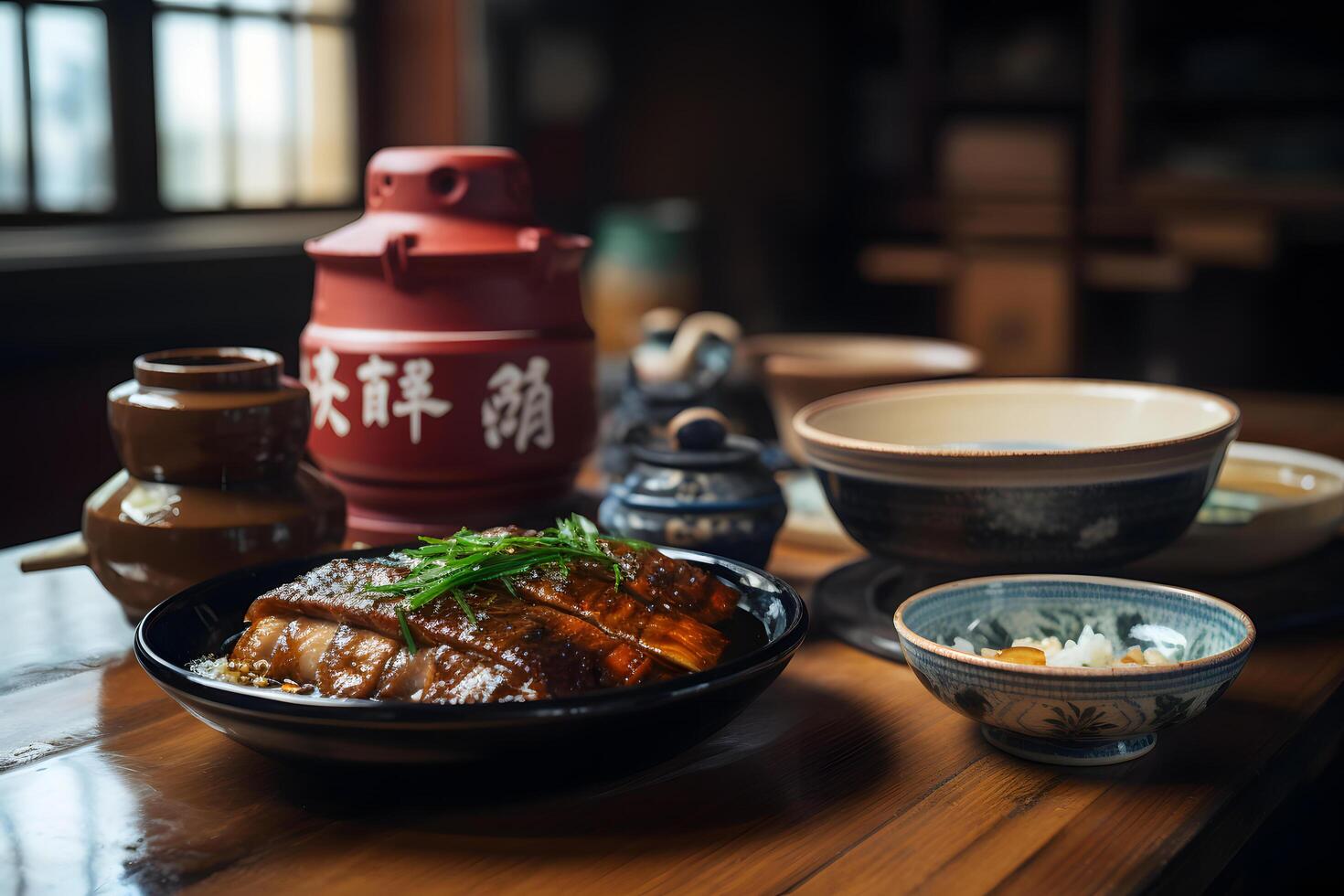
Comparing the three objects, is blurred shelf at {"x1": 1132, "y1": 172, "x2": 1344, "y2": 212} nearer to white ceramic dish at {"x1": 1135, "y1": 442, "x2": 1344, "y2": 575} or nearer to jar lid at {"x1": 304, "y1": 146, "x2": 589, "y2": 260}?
white ceramic dish at {"x1": 1135, "y1": 442, "x2": 1344, "y2": 575}

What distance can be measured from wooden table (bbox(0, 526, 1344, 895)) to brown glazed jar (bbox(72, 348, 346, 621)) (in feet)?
0.50

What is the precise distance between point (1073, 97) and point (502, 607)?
4.97 metres

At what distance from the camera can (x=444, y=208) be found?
1.42m

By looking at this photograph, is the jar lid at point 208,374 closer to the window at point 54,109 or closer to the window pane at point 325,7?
the window at point 54,109

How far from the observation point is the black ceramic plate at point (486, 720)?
0.77 meters

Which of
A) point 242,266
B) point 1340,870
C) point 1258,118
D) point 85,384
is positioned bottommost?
point 1340,870

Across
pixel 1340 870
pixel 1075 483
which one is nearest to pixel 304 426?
pixel 1075 483

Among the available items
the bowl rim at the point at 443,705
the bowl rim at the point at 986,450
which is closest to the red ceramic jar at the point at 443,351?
the bowl rim at the point at 986,450

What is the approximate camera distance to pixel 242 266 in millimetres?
3529

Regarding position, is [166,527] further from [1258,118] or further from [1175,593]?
[1258,118]

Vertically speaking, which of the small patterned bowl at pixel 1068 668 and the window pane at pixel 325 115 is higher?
the window pane at pixel 325 115

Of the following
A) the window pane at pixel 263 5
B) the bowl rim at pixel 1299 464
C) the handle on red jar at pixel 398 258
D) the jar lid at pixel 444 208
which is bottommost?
the bowl rim at pixel 1299 464

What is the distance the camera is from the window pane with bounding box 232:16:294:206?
3.81 metres

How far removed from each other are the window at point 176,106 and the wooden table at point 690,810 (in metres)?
2.68
